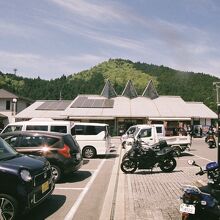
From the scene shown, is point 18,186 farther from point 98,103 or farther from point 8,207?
point 98,103

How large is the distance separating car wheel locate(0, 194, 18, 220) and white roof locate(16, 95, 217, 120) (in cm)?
3747

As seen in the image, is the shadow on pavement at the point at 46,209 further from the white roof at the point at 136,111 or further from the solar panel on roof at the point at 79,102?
the solar panel on roof at the point at 79,102

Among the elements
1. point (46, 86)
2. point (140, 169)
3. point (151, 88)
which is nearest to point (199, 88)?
point (151, 88)

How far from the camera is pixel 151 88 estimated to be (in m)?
55.1

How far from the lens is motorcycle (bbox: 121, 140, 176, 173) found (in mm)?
14312

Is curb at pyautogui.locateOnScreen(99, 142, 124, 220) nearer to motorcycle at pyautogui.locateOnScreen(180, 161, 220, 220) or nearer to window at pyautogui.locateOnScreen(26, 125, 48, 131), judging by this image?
motorcycle at pyautogui.locateOnScreen(180, 161, 220, 220)

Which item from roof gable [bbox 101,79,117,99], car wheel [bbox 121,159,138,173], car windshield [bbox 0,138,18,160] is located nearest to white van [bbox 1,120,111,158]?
car wheel [bbox 121,159,138,173]

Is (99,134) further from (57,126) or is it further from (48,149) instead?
(48,149)

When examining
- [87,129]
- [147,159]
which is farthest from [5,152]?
[87,129]

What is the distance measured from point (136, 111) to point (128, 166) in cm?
3295

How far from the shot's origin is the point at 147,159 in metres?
14.3

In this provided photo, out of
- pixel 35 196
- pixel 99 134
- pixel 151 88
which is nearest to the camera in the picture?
pixel 35 196

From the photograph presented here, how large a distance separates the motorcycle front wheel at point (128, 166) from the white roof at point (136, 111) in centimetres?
3032

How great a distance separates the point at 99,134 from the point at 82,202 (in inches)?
442
